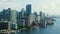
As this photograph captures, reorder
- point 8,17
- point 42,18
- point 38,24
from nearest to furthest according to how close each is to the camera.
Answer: point 8,17
point 38,24
point 42,18

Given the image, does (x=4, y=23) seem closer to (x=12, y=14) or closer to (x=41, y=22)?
(x=12, y=14)

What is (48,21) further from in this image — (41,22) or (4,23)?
(4,23)

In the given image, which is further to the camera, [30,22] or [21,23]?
[30,22]

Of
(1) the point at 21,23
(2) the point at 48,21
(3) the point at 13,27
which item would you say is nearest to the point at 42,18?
(2) the point at 48,21

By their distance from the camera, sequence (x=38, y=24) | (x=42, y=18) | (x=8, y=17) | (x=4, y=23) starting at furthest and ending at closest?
(x=42, y=18)
(x=38, y=24)
(x=8, y=17)
(x=4, y=23)

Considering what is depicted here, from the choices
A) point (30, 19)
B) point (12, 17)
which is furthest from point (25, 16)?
point (12, 17)

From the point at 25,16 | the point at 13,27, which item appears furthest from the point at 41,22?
the point at 13,27

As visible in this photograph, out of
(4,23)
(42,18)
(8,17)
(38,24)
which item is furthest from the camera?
(42,18)

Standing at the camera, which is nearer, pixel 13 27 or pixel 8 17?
pixel 13 27
